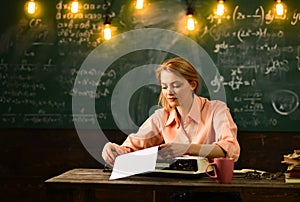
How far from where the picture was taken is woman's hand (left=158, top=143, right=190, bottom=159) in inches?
100

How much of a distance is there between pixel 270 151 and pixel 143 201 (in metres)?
1.10

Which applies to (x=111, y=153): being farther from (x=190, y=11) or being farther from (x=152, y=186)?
(x=190, y=11)

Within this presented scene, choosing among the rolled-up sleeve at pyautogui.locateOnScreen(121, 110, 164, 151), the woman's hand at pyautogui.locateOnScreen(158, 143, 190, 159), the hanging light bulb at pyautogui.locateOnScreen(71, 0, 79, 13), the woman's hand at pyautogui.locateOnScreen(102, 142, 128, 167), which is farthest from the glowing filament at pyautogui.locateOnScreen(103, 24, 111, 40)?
the woman's hand at pyautogui.locateOnScreen(158, 143, 190, 159)

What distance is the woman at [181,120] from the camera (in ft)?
9.18

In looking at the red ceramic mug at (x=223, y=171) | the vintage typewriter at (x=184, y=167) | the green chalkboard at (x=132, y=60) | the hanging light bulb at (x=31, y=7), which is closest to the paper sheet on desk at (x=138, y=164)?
the vintage typewriter at (x=184, y=167)

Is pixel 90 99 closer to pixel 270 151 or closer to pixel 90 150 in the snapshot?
pixel 90 150

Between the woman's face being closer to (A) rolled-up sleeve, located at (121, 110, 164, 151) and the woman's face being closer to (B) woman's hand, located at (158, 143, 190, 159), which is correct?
(A) rolled-up sleeve, located at (121, 110, 164, 151)

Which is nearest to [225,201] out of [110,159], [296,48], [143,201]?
[110,159]

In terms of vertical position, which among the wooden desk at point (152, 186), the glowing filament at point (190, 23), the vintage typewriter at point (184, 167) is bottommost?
→ the wooden desk at point (152, 186)

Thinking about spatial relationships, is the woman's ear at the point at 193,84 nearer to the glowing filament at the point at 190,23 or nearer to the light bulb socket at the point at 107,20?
the glowing filament at the point at 190,23

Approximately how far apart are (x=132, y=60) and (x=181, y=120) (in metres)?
1.79

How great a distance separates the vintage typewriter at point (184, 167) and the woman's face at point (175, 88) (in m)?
0.53

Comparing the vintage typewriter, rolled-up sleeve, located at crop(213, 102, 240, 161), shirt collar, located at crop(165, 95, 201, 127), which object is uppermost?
shirt collar, located at crop(165, 95, 201, 127)

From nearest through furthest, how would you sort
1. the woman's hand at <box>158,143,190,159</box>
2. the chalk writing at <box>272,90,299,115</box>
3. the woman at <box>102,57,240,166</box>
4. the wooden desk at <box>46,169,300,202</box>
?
the wooden desk at <box>46,169,300,202</box>
the woman's hand at <box>158,143,190,159</box>
the woman at <box>102,57,240,166</box>
the chalk writing at <box>272,90,299,115</box>
